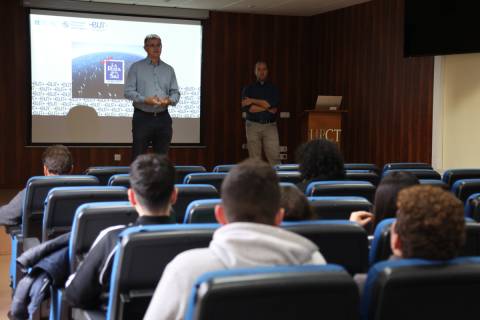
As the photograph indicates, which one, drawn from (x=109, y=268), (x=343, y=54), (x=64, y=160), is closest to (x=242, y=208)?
(x=109, y=268)

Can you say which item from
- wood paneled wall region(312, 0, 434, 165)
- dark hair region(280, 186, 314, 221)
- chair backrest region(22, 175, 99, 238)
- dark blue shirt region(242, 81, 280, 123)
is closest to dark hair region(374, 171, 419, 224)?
dark hair region(280, 186, 314, 221)

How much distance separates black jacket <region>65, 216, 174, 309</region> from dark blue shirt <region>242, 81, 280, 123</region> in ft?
23.1

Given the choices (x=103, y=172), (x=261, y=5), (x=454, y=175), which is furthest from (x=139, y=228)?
(x=261, y=5)

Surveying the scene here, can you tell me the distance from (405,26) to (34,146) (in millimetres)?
5798

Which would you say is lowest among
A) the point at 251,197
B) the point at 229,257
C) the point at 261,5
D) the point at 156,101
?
the point at 229,257

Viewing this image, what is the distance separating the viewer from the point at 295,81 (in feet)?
37.6

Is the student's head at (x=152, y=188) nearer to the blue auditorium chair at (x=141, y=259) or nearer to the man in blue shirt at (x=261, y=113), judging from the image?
the blue auditorium chair at (x=141, y=259)

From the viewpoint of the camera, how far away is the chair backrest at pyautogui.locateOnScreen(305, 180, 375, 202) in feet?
10.7

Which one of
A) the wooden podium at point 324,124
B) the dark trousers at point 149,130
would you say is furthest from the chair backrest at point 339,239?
the wooden podium at point 324,124

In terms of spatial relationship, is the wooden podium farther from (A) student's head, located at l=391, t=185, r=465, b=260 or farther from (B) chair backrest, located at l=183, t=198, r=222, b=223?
(A) student's head, located at l=391, t=185, r=465, b=260

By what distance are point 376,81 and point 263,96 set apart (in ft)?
6.29

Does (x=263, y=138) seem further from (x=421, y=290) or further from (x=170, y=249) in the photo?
(x=421, y=290)

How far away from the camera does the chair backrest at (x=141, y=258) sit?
1.81 meters

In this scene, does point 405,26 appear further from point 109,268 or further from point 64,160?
point 109,268
